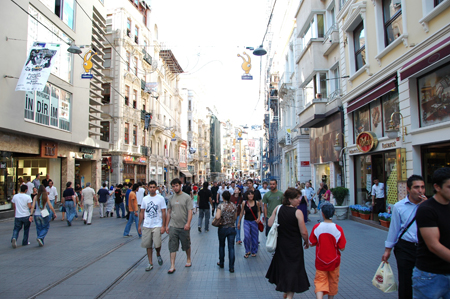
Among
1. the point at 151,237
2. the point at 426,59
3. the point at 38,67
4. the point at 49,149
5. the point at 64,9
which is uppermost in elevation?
the point at 64,9

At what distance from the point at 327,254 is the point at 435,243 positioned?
1.58 metres

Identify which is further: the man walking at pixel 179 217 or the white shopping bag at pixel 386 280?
the man walking at pixel 179 217

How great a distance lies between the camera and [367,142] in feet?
43.5

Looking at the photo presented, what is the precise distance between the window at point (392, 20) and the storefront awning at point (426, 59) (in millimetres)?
1606

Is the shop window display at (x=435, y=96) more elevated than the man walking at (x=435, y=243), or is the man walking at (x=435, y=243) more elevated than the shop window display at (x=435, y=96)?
the shop window display at (x=435, y=96)

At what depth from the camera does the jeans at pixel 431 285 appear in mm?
3094

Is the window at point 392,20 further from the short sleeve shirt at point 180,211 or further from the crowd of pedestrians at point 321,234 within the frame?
the short sleeve shirt at point 180,211

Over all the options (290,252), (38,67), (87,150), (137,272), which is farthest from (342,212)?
(87,150)

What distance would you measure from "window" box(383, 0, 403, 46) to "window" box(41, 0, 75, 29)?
16625 millimetres

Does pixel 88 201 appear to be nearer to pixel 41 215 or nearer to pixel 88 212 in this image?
pixel 88 212

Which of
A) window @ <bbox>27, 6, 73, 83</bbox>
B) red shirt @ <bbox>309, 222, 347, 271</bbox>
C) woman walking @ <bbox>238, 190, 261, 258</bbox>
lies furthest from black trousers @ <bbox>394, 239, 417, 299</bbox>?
window @ <bbox>27, 6, 73, 83</bbox>

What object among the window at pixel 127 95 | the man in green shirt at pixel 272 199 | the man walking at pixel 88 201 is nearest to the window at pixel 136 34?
the window at pixel 127 95

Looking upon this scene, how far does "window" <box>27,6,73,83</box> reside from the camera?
1679 centimetres

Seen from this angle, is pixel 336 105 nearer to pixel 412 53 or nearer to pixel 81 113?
pixel 412 53
